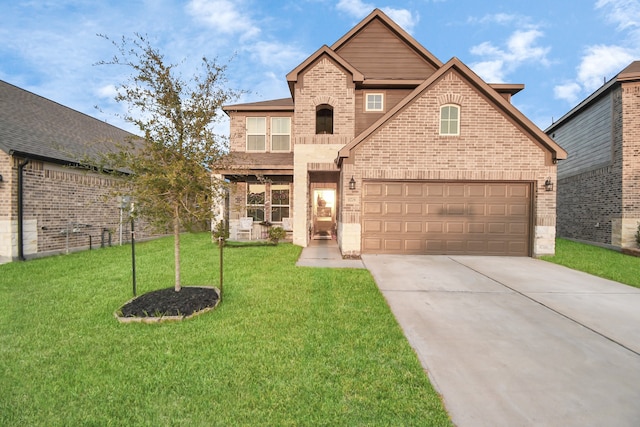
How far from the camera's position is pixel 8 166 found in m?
9.19

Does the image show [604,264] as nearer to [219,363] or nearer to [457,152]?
[457,152]

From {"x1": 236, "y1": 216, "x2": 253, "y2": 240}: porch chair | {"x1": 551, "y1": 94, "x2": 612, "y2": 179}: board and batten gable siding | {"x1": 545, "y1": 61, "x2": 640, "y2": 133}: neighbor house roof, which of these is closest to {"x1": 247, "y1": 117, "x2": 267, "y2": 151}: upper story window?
{"x1": 236, "y1": 216, "x2": 253, "y2": 240}: porch chair

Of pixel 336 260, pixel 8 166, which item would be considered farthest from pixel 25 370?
pixel 8 166

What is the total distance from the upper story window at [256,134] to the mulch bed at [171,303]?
9.97 m

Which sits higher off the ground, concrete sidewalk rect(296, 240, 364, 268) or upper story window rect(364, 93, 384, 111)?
upper story window rect(364, 93, 384, 111)

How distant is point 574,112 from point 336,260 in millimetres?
16628

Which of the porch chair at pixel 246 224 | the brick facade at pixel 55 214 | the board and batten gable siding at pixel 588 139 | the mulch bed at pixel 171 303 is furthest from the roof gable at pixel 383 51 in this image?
the mulch bed at pixel 171 303

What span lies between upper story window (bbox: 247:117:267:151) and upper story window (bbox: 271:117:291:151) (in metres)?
0.45

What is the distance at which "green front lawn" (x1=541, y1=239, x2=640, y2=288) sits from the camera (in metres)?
7.24

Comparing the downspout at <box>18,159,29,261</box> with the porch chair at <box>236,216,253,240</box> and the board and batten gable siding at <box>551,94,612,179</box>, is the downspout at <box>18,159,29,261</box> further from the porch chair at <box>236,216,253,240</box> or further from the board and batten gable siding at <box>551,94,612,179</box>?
the board and batten gable siding at <box>551,94,612,179</box>

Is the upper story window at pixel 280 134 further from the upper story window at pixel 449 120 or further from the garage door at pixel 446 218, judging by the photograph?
the upper story window at pixel 449 120

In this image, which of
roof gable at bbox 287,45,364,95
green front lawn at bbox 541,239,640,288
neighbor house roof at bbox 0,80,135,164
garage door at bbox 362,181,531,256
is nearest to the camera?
green front lawn at bbox 541,239,640,288

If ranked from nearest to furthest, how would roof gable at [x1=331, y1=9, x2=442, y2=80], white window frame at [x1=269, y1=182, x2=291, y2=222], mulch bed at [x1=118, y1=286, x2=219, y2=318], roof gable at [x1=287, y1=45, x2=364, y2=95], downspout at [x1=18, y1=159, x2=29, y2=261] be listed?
mulch bed at [x1=118, y1=286, x2=219, y2=318], downspout at [x1=18, y1=159, x2=29, y2=261], roof gable at [x1=287, y1=45, x2=364, y2=95], roof gable at [x1=331, y1=9, x2=442, y2=80], white window frame at [x1=269, y1=182, x2=291, y2=222]

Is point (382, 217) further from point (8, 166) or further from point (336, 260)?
point (8, 166)
